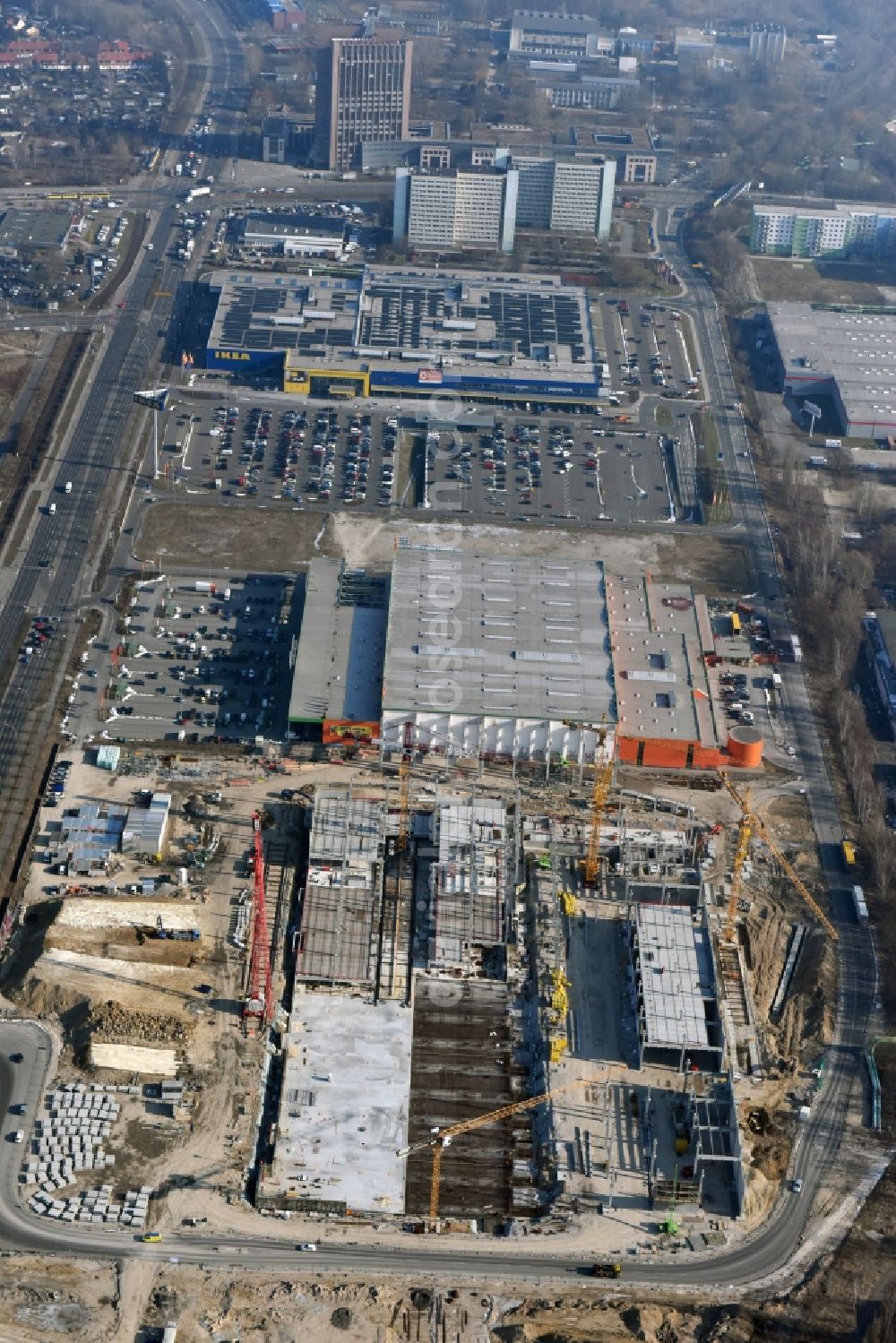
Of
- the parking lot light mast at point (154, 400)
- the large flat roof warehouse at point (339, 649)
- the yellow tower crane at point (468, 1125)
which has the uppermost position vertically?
the parking lot light mast at point (154, 400)

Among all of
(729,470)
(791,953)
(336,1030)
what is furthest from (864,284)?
(336,1030)

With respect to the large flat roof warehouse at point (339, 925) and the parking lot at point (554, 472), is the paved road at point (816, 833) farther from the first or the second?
the large flat roof warehouse at point (339, 925)

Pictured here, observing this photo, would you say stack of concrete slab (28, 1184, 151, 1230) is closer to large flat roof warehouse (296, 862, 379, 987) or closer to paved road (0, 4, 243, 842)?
large flat roof warehouse (296, 862, 379, 987)

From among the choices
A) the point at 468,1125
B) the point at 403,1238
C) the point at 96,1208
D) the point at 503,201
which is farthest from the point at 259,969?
the point at 503,201

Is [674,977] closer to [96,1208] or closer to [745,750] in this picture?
[745,750]

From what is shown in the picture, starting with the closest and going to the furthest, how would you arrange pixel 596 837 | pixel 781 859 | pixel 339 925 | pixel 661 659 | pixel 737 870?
pixel 339 925
pixel 596 837
pixel 737 870
pixel 781 859
pixel 661 659

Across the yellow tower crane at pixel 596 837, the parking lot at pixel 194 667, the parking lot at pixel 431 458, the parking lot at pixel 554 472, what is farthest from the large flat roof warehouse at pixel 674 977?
the parking lot at pixel 554 472
